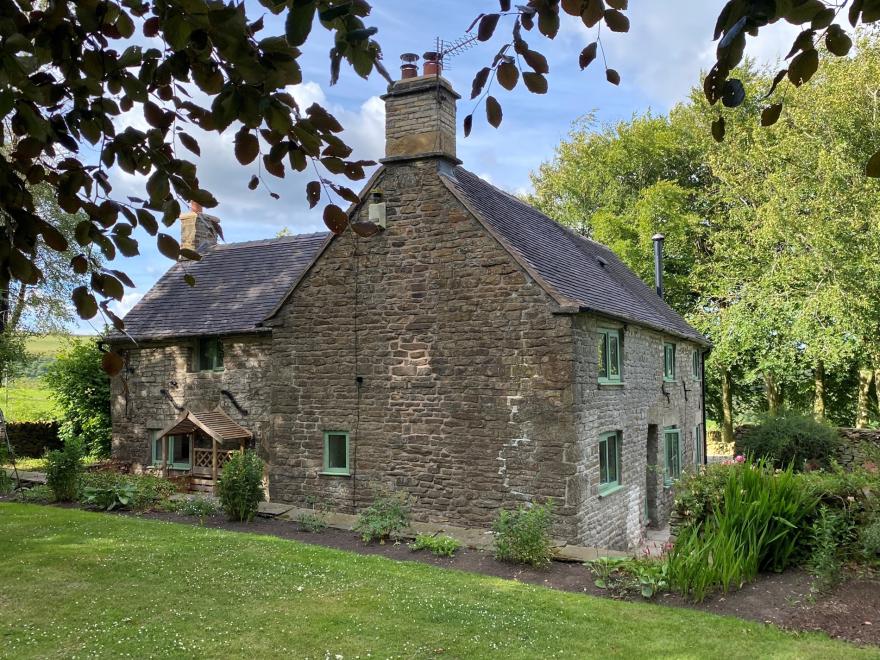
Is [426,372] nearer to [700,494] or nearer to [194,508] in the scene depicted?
[194,508]

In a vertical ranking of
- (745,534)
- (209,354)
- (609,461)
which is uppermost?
(209,354)

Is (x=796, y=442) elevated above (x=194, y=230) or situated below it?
below

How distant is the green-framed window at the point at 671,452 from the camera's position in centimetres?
1822

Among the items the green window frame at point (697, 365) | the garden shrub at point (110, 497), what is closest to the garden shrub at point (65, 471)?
the garden shrub at point (110, 497)

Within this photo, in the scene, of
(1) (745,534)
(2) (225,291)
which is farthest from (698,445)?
(2) (225,291)

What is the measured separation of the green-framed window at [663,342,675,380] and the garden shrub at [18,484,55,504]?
15.0 m

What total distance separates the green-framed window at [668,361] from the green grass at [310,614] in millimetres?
11337

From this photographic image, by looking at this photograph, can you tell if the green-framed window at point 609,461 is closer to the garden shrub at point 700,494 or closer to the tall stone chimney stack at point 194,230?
the garden shrub at point 700,494

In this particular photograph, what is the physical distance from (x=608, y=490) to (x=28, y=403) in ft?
81.1

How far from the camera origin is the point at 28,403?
2781cm

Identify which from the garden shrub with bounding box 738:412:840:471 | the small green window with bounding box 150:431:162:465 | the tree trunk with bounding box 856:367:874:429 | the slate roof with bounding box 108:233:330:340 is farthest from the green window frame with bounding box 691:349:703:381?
the small green window with bounding box 150:431:162:465

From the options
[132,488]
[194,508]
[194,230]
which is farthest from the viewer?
[194,230]

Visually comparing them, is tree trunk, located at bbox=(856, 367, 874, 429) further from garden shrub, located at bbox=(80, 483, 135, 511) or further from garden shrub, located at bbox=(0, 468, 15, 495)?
garden shrub, located at bbox=(0, 468, 15, 495)

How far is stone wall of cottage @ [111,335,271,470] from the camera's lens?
17.4 metres
